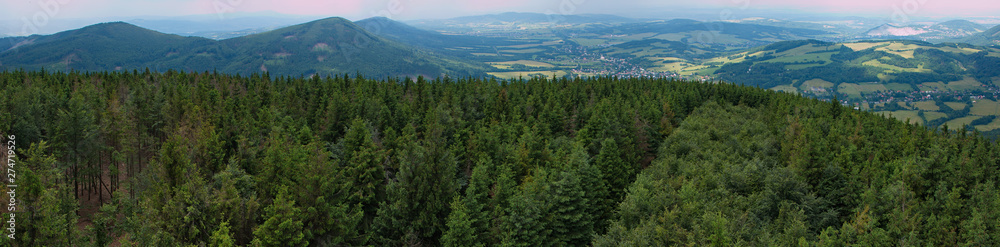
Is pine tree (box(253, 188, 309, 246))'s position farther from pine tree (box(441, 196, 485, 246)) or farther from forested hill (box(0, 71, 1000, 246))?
pine tree (box(441, 196, 485, 246))

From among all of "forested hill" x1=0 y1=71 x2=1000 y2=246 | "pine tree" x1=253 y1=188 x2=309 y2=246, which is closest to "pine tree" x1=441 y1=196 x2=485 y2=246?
"forested hill" x1=0 y1=71 x2=1000 y2=246

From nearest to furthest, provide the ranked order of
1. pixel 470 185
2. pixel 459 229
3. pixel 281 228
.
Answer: pixel 281 228
pixel 459 229
pixel 470 185

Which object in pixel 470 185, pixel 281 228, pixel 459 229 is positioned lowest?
pixel 459 229

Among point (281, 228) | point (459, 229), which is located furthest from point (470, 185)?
point (281, 228)

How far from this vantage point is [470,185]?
4656 cm

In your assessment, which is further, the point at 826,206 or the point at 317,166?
the point at 826,206

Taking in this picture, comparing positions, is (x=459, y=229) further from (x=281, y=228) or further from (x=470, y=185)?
(x=281, y=228)

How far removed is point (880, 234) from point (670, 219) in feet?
47.3

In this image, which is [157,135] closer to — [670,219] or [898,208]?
[670,219]

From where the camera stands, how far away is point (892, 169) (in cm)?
5509

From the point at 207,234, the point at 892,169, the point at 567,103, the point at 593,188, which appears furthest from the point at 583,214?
the point at 567,103

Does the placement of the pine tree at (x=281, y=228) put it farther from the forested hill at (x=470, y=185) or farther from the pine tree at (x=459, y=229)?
the pine tree at (x=459, y=229)

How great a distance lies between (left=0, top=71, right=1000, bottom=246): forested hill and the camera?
3591 centimetres

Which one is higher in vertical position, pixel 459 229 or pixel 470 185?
pixel 470 185
